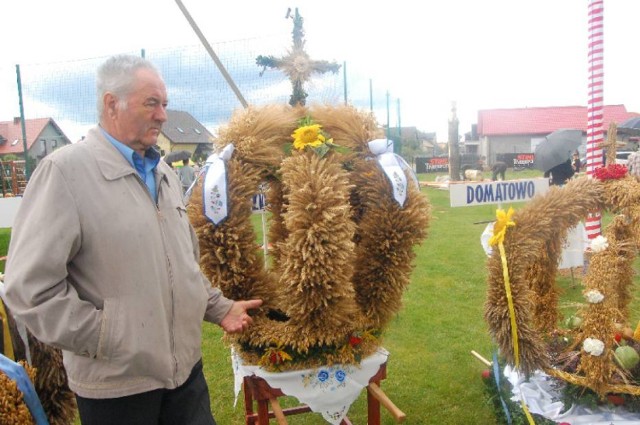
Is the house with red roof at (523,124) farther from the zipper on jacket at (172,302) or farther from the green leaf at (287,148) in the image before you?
the zipper on jacket at (172,302)

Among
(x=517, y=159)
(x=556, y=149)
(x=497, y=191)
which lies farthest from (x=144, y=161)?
(x=517, y=159)

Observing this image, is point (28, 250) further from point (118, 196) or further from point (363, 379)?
point (363, 379)

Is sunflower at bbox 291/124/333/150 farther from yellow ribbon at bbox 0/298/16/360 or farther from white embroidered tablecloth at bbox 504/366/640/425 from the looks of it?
white embroidered tablecloth at bbox 504/366/640/425

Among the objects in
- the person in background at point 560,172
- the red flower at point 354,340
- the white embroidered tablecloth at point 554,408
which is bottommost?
the white embroidered tablecloth at point 554,408

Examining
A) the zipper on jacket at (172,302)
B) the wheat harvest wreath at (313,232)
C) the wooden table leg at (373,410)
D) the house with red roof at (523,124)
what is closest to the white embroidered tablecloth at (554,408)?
the wooden table leg at (373,410)

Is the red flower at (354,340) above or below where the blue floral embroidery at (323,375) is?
above

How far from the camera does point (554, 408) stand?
9.63ft

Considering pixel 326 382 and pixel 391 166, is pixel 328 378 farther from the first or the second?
pixel 391 166

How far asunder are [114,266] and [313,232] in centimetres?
86

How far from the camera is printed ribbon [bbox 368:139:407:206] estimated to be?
8.06 ft

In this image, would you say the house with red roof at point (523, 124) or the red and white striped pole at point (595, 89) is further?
the house with red roof at point (523, 124)

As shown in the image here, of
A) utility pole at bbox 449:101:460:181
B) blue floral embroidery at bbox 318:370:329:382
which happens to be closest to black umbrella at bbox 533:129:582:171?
blue floral embroidery at bbox 318:370:329:382

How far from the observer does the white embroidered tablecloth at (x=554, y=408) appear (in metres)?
2.71

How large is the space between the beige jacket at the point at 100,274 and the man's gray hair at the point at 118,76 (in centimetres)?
15
